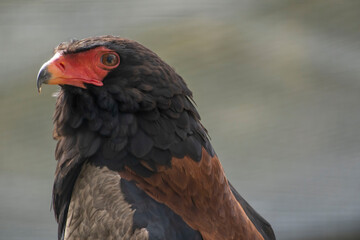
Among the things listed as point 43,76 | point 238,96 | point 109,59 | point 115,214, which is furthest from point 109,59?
point 238,96

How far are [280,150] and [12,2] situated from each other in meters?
2.14

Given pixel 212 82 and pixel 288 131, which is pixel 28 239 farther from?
pixel 288 131

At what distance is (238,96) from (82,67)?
2.38 metres

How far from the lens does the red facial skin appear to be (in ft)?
6.88

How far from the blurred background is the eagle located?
220 centimetres

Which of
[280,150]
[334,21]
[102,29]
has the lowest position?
[280,150]

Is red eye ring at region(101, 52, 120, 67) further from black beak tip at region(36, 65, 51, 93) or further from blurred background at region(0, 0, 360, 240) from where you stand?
blurred background at region(0, 0, 360, 240)

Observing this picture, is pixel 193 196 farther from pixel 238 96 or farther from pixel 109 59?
pixel 238 96

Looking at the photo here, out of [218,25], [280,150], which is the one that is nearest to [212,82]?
[218,25]

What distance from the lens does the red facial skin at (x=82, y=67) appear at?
2.10 metres

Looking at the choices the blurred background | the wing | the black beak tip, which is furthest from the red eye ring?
the blurred background

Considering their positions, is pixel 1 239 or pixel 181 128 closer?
pixel 181 128

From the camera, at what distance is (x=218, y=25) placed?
439 centimetres

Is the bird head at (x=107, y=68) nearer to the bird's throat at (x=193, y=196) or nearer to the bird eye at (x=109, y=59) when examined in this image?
the bird eye at (x=109, y=59)
